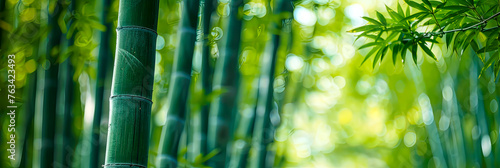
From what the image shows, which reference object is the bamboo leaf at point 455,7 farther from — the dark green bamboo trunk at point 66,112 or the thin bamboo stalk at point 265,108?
the dark green bamboo trunk at point 66,112

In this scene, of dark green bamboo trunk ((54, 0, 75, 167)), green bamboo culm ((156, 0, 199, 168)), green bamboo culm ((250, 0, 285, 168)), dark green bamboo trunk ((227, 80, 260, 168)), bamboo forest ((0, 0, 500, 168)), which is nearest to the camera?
bamboo forest ((0, 0, 500, 168))

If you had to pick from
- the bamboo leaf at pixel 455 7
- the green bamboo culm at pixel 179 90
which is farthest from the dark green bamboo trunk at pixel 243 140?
the bamboo leaf at pixel 455 7

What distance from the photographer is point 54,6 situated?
2541 millimetres

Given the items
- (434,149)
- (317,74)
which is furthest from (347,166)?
(434,149)

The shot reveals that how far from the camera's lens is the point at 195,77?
3.28 metres

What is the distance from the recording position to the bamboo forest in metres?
1.53

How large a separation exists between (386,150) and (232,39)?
4176 millimetres

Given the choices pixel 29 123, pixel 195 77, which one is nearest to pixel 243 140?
pixel 195 77

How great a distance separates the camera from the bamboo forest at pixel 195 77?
1.53 m

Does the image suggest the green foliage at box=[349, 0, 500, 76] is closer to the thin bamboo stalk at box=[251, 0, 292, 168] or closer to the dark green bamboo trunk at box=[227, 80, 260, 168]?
the thin bamboo stalk at box=[251, 0, 292, 168]

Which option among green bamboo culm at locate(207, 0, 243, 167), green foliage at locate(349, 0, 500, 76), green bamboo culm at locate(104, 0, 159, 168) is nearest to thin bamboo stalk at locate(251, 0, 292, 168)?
green bamboo culm at locate(207, 0, 243, 167)

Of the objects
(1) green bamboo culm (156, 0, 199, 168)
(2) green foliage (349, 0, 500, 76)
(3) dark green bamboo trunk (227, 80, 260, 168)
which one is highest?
(2) green foliage (349, 0, 500, 76)

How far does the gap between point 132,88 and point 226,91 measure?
3.84 ft

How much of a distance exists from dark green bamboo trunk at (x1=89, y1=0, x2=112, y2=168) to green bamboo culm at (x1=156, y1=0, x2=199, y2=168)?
53 cm
